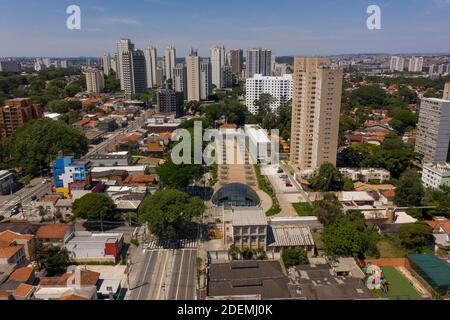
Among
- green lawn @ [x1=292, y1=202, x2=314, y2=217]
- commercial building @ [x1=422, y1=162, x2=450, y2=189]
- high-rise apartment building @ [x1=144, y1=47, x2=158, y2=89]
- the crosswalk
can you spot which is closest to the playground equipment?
green lawn @ [x1=292, y1=202, x2=314, y2=217]

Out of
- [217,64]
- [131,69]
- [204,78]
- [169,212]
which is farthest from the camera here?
[217,64]

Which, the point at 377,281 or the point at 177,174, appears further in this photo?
the point at 177,174

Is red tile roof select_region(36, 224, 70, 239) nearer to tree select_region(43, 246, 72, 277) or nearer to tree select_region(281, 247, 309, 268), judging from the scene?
tree select_region(43, 246, 72, 277)

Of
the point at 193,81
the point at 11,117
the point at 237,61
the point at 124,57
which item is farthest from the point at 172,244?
the point at 237,61

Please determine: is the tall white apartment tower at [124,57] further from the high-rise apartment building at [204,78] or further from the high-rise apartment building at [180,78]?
the high-rise apartment building at [204,78]

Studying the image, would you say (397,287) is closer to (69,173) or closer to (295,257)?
(295,257)

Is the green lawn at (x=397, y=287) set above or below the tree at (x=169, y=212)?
below

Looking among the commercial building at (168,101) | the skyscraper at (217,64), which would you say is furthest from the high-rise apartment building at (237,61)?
the commercial building at (168,101)

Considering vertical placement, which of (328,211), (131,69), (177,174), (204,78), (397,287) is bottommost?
(397,287)
